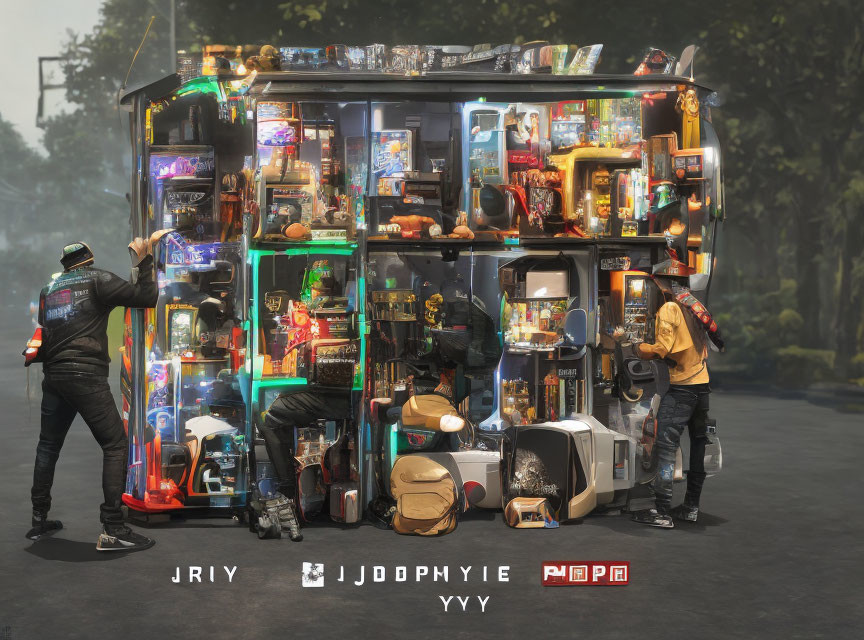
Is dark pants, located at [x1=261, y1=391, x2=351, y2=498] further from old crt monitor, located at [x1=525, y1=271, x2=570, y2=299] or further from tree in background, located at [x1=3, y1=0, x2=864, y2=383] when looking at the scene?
tree in background, located at [x1=3, y1=0, x2=864, y2=383]

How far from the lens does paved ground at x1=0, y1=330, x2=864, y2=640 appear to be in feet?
21.7

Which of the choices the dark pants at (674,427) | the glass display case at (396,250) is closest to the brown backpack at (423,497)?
the glass display case at (396,250)

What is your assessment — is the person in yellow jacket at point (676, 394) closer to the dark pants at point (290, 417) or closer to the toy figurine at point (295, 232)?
the dark pants at point (290, 417)

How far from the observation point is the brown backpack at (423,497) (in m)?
8.77

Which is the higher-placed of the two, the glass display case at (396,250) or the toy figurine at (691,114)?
the toy figurine at (691,114)

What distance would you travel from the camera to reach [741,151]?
22312 millimetres

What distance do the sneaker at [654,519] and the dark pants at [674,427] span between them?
2.1 inches

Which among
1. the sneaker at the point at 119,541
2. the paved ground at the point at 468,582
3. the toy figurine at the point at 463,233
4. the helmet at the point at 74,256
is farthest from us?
the toy figurine at the point at 463,233

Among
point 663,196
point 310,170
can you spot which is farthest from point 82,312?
point 663,196

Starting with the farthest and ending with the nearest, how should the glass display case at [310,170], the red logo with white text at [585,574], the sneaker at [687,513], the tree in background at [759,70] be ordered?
the tree in background at [759,70] < the sneaker at [687,513] < the glass display case at [310,170] < the red logo with white text at [585,574]

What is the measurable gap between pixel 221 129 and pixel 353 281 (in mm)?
1745

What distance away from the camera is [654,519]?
9.05 metres

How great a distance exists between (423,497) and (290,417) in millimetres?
1228

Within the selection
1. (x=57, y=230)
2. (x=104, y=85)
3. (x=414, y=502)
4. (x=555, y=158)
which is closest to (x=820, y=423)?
(x=555, y=158)
